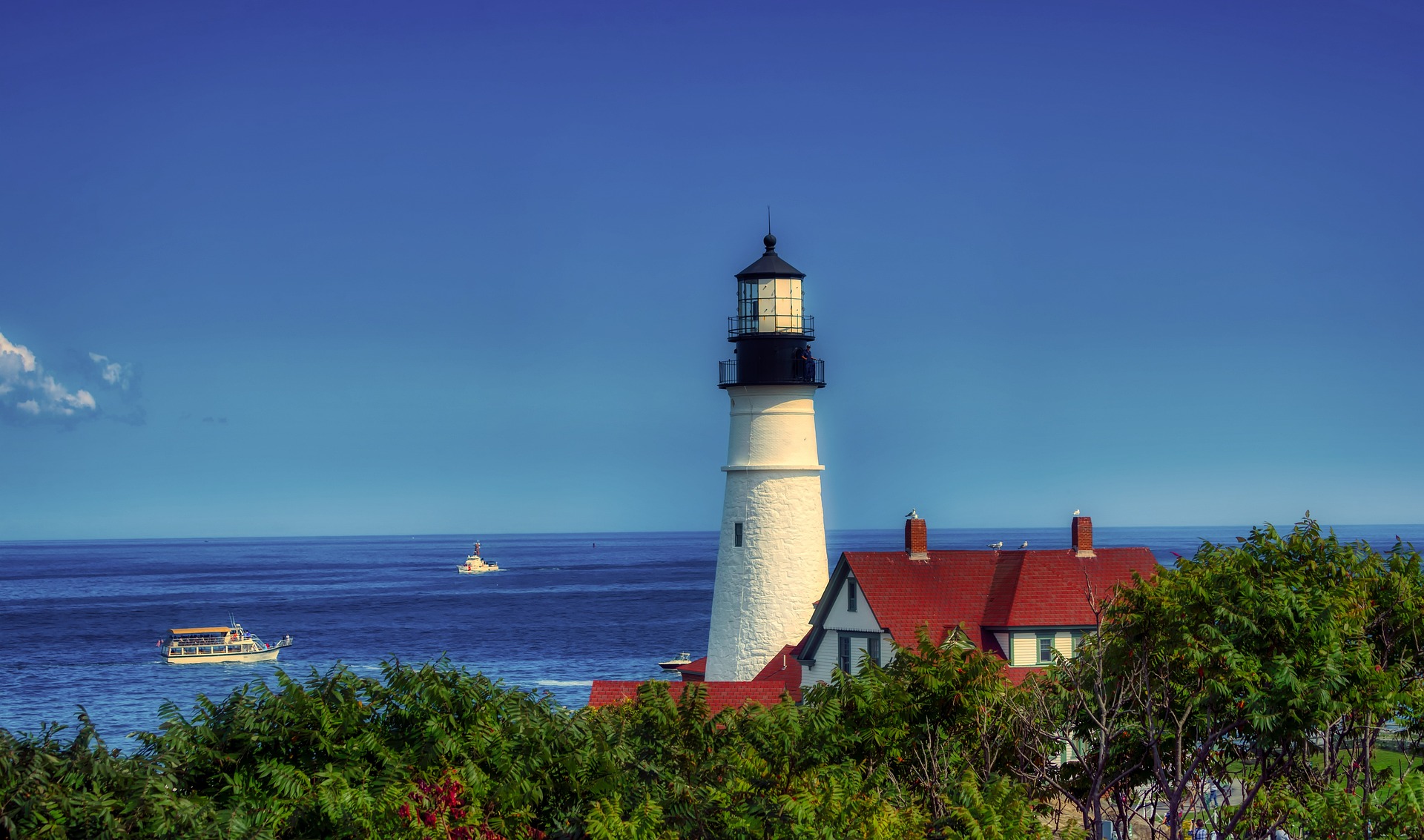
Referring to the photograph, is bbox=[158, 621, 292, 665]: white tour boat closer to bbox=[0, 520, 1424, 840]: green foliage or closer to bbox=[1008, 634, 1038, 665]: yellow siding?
bbox=[1008, 634, 1038, 665]: yellow siding

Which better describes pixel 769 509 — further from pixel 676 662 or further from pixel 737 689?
pixel 676 662

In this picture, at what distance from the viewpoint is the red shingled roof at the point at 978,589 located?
35.7 meters

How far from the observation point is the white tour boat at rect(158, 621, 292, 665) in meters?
91.4

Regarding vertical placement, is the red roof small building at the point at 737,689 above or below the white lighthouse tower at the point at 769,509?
below

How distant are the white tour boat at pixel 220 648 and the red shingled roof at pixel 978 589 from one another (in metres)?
65.9

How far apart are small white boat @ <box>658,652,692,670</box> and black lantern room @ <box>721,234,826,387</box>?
103 ft

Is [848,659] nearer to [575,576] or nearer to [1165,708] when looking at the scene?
[1165,708]

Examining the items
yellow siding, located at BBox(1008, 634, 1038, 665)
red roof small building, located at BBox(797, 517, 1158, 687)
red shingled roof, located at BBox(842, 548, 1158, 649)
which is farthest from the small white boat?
yellow siding, located at BBox(1008, 634, 1038, 665)

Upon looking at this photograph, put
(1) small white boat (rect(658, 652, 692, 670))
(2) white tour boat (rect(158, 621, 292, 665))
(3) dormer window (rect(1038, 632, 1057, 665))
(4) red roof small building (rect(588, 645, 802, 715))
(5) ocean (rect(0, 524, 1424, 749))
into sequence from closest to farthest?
(4) red roof small building (rect(588, 645, 802, 715))
(3) dormer window (rect(1038, 632, 1057, 665))
(1) small white boat (rect(658, 652, 692, 670))
(5) ocean (rect(0, 524, 1424, 749))
(2) white tour boat (rect(158, 621, 292, 665))

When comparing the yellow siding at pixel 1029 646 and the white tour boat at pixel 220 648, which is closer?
the yellow siding at pixel 1029 646

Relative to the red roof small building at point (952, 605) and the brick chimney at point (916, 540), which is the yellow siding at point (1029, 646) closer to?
the red roof small building at point (952, 605)

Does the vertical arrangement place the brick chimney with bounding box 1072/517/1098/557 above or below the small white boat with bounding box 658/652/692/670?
above

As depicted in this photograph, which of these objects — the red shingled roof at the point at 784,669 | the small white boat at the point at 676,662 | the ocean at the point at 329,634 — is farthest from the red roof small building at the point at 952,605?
the small white boat at the point at 676,662

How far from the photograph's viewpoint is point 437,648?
93.3m
